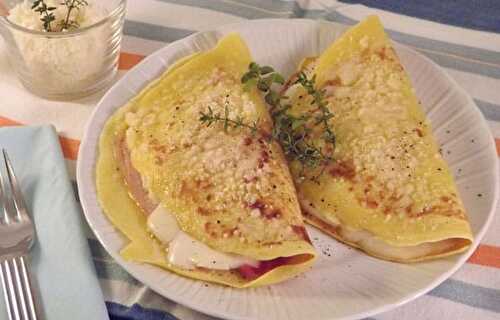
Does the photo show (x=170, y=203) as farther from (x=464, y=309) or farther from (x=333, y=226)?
(x=464, y=309)

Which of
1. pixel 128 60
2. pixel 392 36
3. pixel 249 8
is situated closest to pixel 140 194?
pixel 128 60

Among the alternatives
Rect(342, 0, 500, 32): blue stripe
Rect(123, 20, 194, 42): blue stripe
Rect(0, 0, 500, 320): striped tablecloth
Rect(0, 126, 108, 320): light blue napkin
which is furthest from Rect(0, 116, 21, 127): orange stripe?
Rect(342, 0, 500, 32): blue stripe

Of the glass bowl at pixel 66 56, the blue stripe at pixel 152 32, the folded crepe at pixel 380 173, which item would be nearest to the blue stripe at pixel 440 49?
the blue stripe at pixel 152 32

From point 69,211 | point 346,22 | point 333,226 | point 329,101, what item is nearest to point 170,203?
point 69,211

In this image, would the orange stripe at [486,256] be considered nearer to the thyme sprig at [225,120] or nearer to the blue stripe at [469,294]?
the blue stripe at [469,294]

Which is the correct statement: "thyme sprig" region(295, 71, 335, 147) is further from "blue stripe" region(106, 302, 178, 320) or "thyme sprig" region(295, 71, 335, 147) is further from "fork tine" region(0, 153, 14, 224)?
"fork tine" region(0, 153, 14, 224)

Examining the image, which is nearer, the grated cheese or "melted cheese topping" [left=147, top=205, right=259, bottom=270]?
"melted cheese topping" [left=147, top=205, right=259, bottom=270]
